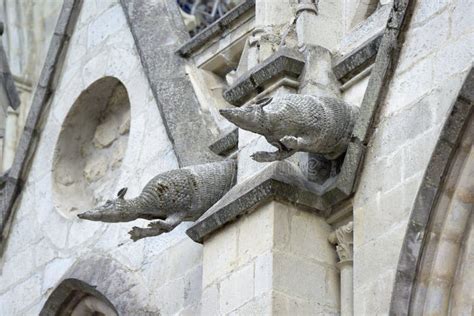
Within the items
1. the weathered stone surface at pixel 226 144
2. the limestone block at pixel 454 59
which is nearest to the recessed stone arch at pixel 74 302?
the weathered stone surface at pixel 226 144

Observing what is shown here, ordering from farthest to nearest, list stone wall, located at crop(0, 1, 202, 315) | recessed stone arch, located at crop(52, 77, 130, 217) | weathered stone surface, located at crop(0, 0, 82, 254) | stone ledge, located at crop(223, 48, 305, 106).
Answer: weathered stone surface, located at crop(0, 0, 82, 254) → recessed stone arch, located at crop(52, 77, 130, 217) → stone wall, located at crop(0, 1, 202, 315) → stone ledge, located at crop(223, 48, 305, 106)

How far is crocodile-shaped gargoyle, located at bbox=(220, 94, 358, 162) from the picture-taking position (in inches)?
349

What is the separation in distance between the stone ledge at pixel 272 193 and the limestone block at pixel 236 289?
1.07ft

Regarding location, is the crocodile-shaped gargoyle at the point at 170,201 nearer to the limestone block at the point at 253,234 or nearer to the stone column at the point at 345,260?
the limestone block at the point at 253,234

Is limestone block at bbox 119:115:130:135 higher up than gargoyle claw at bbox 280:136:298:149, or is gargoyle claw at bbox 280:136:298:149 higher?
limestone block at bbox 119:115:130:135

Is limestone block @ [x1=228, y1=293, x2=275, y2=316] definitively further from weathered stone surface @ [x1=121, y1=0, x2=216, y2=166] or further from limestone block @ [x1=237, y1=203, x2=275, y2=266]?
weathered stone surface @ [x1=121, y1=0, x2=216, y2=166]

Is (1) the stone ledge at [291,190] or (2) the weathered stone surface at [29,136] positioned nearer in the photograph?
(1) the stone ledge at [291,190]

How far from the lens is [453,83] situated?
28.3 ft

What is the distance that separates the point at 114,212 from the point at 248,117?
1212 millimetres

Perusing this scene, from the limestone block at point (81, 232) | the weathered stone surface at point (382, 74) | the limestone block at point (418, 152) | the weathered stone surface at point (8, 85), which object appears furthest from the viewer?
the weathered stone surface at point (8, 85)

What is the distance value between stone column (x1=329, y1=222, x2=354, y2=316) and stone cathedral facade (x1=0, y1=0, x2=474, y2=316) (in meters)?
0.01

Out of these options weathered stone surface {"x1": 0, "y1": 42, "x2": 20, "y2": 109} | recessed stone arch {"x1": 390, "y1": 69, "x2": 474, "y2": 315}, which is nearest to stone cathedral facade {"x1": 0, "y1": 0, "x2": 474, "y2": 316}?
recessed stone arch {"x1": 390, "y1": 69, "x2": 474, "y2": 315}

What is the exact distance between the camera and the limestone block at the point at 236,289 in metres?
9.06

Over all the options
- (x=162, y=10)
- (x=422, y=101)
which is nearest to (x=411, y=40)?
(x=422, y=101)
